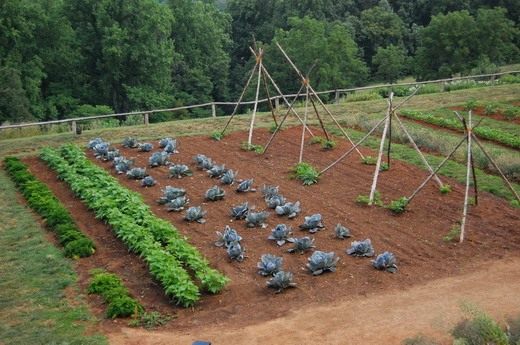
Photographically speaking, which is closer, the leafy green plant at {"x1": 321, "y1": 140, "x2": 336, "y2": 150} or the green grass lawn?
the green grass lawn

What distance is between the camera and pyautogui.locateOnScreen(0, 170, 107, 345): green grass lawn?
30.5ft

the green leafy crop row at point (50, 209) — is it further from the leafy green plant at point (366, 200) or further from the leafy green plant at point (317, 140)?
the leafy green plant at point (317, 140)

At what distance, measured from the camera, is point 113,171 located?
18.0 meters

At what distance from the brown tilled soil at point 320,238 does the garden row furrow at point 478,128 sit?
15.6 ft

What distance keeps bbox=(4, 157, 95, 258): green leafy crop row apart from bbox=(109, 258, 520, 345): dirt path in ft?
11.4

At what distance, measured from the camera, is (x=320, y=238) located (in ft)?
41.1

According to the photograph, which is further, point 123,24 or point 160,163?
point 123,24

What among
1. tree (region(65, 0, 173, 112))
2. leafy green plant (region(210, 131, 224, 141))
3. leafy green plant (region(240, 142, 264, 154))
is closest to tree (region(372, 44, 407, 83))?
tree (region(65, 0, 173, 112))

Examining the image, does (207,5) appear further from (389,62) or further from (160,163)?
(160,163)

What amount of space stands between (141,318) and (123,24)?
36.7 metres

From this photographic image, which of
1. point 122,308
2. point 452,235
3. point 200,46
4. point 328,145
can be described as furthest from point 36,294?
point 200,46

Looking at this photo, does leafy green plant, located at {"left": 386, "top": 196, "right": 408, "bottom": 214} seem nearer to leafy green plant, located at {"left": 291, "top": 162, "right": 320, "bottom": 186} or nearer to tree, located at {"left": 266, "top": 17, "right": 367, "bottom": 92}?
leafy green plant, located at {"left": 291, "top": 162, "right": 320, "bottom": 186}

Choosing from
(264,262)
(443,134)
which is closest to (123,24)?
(443,134)

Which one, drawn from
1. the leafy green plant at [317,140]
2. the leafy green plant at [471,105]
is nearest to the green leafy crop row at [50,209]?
the leafy green plant at [317,140]
